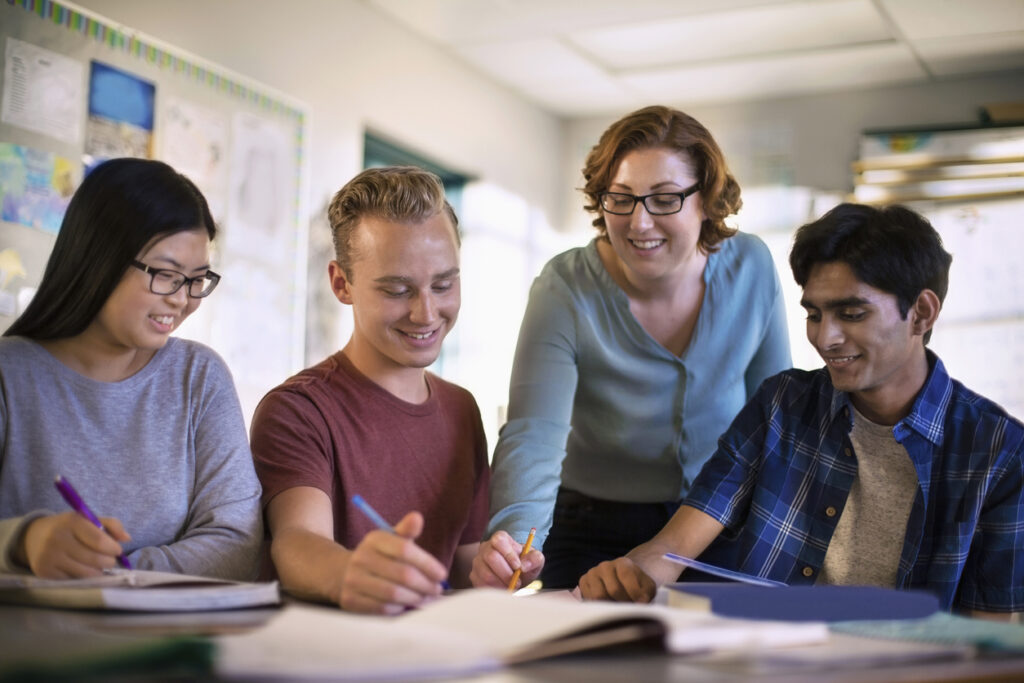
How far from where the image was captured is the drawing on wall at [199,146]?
3.21m

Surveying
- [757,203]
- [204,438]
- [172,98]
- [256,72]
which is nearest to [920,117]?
[757,203]

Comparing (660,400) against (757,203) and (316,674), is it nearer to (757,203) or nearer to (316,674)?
(316,674)

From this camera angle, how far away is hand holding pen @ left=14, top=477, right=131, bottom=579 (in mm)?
1078

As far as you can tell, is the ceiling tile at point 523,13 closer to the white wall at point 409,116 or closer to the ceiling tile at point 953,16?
the white wall at point 409,116

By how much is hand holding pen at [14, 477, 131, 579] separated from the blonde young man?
0.33 metres

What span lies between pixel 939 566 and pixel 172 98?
8.57ft

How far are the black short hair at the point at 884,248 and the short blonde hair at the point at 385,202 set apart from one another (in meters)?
0.59

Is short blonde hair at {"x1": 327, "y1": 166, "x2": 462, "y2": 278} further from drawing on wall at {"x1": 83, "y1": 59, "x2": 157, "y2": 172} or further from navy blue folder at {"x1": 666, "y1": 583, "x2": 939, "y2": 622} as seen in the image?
drawing on wall at {"x1": 83, "y1": 59, "x2": 157, "y2": 172}

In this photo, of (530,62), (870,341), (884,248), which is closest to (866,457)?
(870,341)

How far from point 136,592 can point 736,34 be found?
3.97m

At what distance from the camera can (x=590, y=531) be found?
200 centimetres

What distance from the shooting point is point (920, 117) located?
4.98m

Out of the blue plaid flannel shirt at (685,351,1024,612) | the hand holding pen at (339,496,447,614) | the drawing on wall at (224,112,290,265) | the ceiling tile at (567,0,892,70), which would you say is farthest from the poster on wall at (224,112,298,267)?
the hand holding pen at (339,496,447,614)

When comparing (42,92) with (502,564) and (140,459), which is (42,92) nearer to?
(140,459)
